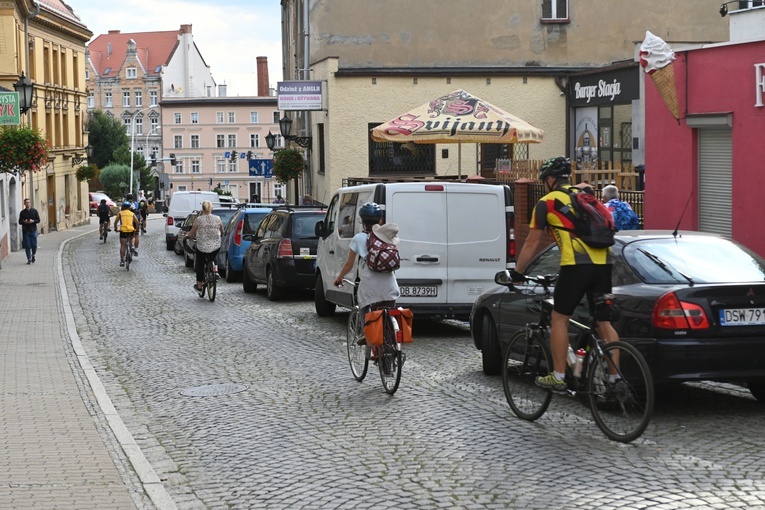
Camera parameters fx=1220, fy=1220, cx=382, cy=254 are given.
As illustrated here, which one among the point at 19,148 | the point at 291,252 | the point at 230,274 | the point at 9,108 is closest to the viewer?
the point at 291,252

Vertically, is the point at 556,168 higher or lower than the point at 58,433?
higher

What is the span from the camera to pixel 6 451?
26.9ft

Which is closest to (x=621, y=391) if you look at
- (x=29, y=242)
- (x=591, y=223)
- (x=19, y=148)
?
(x=591, y=223)

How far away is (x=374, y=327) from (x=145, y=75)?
135m

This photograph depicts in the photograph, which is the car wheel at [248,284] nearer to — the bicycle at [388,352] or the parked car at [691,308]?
the bicycle at [388,352]

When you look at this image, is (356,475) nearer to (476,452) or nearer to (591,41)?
(476,452)

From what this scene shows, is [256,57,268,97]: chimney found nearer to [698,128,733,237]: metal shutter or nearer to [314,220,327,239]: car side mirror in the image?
[698,128,733,237]: metal shutter

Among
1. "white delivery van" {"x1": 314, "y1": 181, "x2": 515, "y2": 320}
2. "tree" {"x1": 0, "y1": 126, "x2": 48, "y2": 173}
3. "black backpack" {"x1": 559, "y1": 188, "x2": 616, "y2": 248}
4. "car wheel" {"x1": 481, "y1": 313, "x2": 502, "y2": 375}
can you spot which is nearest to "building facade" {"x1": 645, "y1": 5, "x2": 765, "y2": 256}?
"white delivery van" {"x1": 314, "y1": 181, "x2": 515, "y2": 320}

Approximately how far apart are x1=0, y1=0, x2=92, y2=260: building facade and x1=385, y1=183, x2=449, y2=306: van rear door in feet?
90.5

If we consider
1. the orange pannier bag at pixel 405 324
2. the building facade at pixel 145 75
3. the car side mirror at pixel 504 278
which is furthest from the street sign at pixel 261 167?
the building facade at pixel 145 75

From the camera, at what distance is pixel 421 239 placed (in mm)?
14703

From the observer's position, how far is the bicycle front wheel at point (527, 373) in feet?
28.7

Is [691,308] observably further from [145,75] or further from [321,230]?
[145,75]

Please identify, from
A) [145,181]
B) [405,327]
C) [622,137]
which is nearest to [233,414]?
[405,327]
